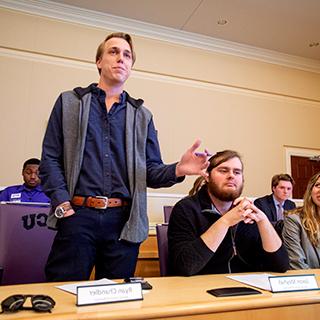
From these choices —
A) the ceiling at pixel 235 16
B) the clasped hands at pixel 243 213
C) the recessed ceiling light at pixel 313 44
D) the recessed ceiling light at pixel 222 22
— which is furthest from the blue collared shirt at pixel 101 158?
the recessed ceiling light at pixel 313 44

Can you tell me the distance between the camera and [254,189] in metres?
4.65

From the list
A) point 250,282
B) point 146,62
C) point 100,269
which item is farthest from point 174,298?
point 146,62

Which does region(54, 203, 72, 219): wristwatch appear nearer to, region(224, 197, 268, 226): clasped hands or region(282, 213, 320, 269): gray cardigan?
region(224, 197, 268, 226): clasped hands

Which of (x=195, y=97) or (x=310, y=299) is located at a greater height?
(x=195, y=97)

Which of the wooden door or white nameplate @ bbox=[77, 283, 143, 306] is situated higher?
the wooden door

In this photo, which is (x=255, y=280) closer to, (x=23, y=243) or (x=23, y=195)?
(x=23, y=243)

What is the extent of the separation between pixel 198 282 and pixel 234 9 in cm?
369

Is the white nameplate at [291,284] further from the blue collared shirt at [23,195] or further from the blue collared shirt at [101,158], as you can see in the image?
the blue collared shirt at [23,195]

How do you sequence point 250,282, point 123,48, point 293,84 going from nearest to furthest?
point 250,282, point 123,48, point 293,84

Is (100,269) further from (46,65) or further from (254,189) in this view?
(254,189)

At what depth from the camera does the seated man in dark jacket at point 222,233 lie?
1334 mm

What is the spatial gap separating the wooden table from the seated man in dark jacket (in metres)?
0.33

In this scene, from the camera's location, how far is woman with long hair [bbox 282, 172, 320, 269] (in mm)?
1713

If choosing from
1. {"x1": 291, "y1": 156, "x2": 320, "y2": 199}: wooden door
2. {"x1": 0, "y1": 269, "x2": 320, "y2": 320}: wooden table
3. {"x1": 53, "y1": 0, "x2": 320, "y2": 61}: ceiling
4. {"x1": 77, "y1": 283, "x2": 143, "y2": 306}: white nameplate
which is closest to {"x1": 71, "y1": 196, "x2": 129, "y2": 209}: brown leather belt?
{"x1": 0, "y1": 269, "x2": 320, "y2": 320}: wooden table
